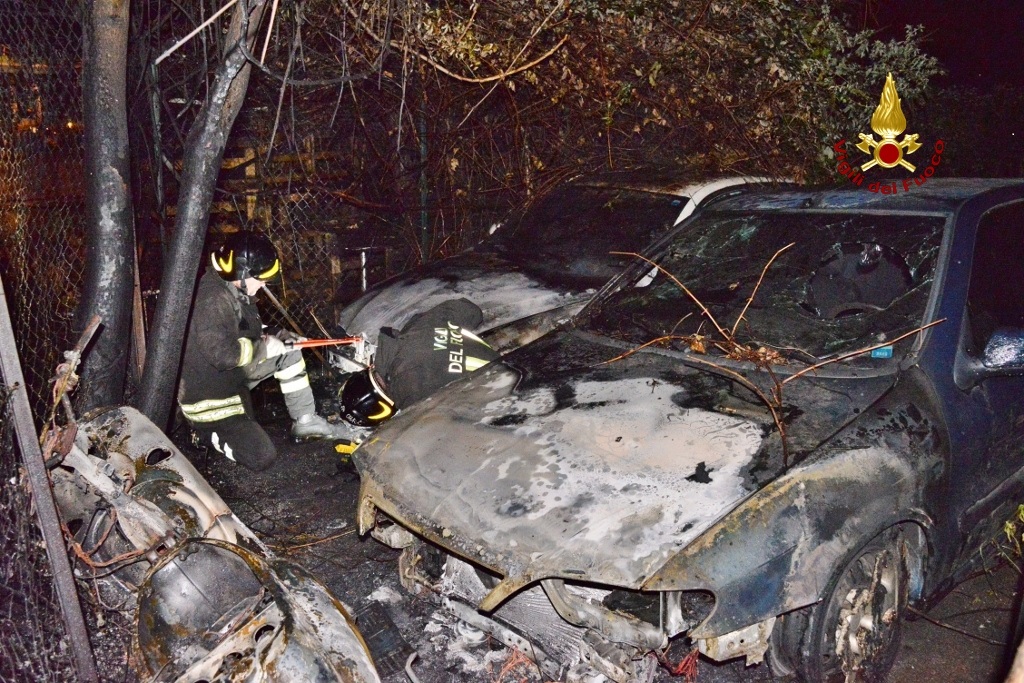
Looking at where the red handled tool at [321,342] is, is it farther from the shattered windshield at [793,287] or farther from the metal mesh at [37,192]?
the shattered windshield at [793,287]

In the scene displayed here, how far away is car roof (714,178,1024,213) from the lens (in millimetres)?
3705

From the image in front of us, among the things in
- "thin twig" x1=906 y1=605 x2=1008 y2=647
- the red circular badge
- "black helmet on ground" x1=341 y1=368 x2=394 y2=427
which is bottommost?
"thin twig" x1=906 y1=605 x2=1008 y2=647

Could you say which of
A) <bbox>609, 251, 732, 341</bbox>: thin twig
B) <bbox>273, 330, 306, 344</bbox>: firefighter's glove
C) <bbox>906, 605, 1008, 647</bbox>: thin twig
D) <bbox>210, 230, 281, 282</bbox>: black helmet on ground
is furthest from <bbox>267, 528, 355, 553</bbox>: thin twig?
<bbox>906, 605, 1008, 647</bbox>: thin twig

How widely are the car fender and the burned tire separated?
4.1 inches

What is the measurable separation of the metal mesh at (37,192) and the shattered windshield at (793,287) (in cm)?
295

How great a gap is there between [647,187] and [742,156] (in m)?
2.90

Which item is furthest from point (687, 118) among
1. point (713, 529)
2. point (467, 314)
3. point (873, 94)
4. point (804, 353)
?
point (713, 529)

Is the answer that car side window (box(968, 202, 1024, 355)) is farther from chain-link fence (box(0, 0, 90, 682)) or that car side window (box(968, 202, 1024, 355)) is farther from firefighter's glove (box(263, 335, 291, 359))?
firefighter's glove (box(263, 335, 291, 359))

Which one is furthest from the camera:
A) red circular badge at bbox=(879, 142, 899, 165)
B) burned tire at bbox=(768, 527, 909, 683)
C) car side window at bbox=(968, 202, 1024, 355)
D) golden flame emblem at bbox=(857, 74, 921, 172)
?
red circular badge at bbox=(879, 142, 899, 165)

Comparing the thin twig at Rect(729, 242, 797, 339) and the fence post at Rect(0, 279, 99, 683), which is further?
the thin twig at Rect(729, 242, 797, 339)

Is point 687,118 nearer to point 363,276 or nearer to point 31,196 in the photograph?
point 363,276

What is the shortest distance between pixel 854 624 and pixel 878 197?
1926mm

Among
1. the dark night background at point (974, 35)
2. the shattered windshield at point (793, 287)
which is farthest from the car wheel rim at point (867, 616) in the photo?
the dark night background at point (974, 35)

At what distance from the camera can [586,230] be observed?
5895 mm
